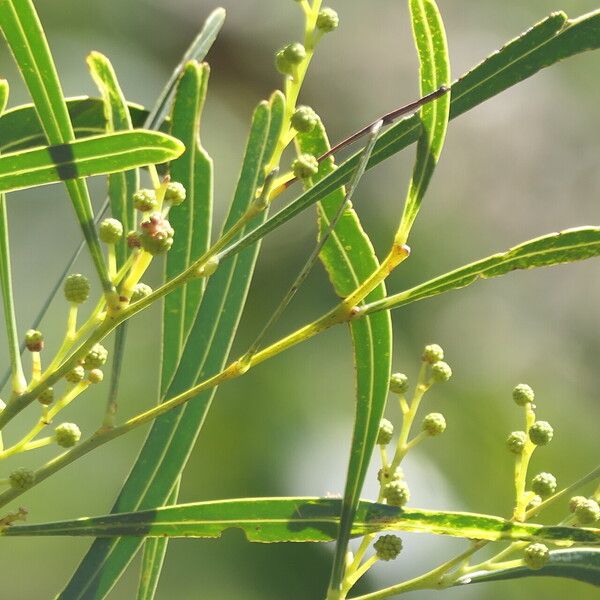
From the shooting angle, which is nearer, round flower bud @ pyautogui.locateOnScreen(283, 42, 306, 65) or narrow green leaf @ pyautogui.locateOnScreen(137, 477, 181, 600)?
round flower bud @ pyautogui.locateOnScreen(283, 42, 306, 65)

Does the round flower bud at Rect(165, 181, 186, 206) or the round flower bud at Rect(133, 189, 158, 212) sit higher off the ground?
the round flower bud at Rect(165, 181, 186, 206)

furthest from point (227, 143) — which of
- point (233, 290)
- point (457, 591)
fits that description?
point (233, 290)

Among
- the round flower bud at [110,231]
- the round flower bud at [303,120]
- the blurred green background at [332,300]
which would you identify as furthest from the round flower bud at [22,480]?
the blurred green background at [332,300]

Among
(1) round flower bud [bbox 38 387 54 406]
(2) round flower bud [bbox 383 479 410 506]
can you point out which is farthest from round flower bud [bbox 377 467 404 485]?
(1) round flower bud [bbox 38 387 54 406]

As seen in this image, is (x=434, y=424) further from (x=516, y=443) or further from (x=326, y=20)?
(x=326, y=20)

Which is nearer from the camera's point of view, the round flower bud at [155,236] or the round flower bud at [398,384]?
the round flower bud at [155,236]

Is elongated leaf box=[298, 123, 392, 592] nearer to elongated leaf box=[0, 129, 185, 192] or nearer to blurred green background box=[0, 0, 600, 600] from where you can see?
elongated leaf box=[0, 129, 185, 192]

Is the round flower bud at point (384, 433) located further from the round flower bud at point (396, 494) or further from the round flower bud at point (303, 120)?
the round flower bud at point (303, 120)
